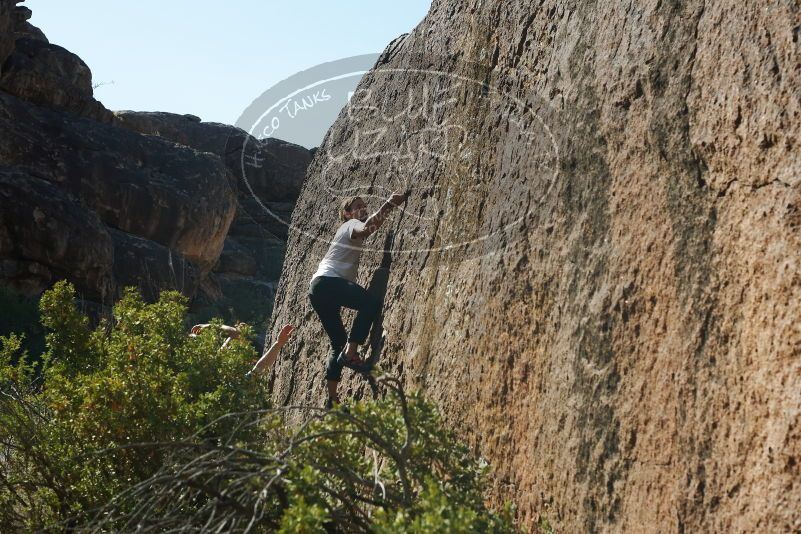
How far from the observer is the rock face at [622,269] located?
142 inches

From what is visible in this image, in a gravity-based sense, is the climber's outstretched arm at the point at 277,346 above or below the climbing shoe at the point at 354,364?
below

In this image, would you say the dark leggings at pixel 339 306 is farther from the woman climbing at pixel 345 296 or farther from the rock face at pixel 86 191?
the rock face at pixel 86 191

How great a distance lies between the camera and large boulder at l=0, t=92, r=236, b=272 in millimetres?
19609

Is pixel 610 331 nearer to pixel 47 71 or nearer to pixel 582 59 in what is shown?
pixel 582 59

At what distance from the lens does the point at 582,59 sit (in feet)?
16.8

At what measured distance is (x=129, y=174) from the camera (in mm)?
21422

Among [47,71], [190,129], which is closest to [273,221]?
[190,129]

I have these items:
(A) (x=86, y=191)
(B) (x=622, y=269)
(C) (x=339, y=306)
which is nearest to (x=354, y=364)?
(C) (x=339, y=306)

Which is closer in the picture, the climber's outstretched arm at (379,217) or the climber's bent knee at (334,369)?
the climber's outstretched arm at (379,217)

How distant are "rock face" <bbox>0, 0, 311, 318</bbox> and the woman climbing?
1060cm

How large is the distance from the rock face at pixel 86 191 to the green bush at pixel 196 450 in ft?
34.7

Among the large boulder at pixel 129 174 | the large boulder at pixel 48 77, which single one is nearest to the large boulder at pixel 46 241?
the large boulder at pixel 129 174

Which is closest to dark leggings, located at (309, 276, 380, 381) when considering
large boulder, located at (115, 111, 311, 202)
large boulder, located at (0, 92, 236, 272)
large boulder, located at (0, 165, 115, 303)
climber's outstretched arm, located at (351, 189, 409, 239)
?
climber's outstretched arm, located at (351, 189, 409, 239)

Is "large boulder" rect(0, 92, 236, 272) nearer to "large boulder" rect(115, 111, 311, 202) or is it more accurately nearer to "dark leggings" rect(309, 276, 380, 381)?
"large boulder" rect(115, 111, 311, 202)
